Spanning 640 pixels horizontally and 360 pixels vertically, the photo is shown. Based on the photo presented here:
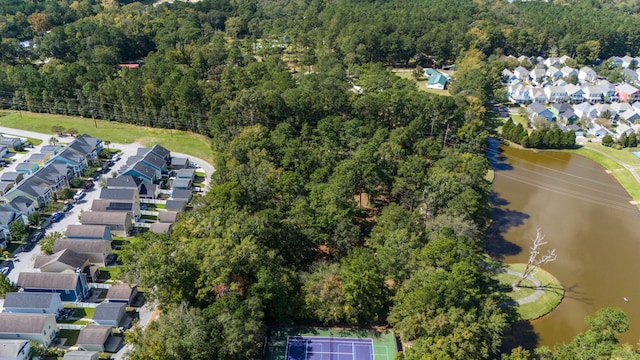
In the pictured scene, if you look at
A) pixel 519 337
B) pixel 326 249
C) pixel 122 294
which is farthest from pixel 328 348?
pixel 122 294

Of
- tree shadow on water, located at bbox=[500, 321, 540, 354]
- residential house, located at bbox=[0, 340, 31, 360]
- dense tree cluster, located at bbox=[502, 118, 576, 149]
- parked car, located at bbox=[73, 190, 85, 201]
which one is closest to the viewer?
residential house, located at bbox=[0, 340, 31, 360]

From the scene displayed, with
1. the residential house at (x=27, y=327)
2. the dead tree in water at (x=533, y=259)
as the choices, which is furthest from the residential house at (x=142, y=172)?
the dead tree in water at (x=533, y=259)

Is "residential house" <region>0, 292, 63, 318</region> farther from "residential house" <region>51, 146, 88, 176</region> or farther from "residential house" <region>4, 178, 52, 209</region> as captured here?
"residential house" <region>51, 146, 88, 176</region>

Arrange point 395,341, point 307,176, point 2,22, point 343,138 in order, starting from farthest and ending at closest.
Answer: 1. point 2,22
2. point 343,138
3. point 307,176
4. point 395,341

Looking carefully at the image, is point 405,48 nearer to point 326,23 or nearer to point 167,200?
point 326,23

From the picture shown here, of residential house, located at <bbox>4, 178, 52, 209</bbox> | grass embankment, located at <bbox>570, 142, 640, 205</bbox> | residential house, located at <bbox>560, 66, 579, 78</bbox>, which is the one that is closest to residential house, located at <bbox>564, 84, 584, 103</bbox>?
residential house, located at <bbox>560, 66, 579, 78</bbox>

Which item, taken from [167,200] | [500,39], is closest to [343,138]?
[167,200]
